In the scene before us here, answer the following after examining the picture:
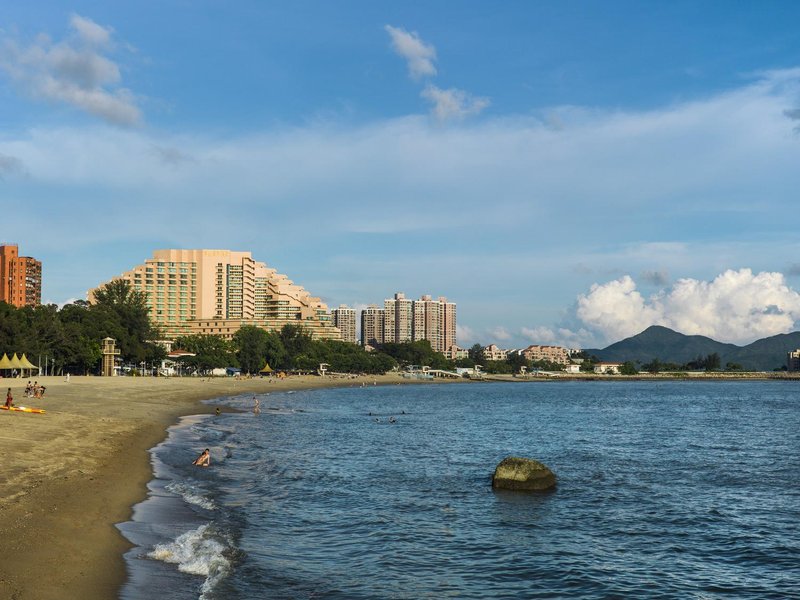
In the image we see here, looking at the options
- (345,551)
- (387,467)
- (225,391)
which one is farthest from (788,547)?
(225,391)

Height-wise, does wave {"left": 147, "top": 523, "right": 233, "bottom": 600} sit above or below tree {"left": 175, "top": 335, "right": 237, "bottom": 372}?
below

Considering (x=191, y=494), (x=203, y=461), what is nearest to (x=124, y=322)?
(x=203, y=461)

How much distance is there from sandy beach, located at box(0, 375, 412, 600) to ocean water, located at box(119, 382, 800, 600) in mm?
869

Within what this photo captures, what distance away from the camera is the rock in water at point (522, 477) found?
101ft

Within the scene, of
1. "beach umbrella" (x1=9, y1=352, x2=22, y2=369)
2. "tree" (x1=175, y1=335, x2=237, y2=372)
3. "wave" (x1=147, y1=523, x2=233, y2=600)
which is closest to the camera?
"wave" (x1=147, y1=523, x2=233, y2=600)

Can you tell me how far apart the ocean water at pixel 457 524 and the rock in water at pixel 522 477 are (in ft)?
2.14

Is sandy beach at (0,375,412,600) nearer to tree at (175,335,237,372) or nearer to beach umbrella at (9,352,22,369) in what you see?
beach umbrella at (9,352,22,369)

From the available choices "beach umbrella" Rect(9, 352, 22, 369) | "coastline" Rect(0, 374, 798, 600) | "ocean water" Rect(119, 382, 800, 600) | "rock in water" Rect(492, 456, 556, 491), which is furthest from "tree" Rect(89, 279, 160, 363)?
"rock in water" Rect(492, 456, 556, 491)

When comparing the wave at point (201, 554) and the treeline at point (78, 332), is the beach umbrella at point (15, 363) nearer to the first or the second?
the treeline at point (78, 332)

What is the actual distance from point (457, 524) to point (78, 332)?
381 feet

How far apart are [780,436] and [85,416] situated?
179 ft

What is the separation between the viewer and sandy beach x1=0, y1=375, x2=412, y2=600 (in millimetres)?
15094

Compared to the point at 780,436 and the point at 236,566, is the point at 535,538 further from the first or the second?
the point at 780,436

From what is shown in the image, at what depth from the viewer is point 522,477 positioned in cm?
3081
